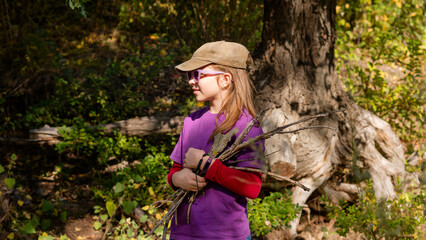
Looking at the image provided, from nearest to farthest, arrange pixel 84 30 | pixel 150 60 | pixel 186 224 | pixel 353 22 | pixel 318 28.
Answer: pixel 186 224, pixel 318 28, pixel 150 60, pixel 353 22, pixel 84 30

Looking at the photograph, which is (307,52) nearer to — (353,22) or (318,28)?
(318,28)

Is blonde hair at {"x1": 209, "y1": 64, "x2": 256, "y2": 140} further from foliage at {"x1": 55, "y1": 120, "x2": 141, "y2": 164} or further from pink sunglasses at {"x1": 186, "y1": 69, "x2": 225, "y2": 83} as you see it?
foliage at {"x1": 55, "y1": 120, "x2": 141, "y2": 164}

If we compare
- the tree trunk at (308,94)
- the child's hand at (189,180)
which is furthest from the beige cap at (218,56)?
the tree trunk at (308,94)

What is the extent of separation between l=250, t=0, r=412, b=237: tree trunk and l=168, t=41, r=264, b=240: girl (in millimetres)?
1517

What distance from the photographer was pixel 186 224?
1.95 m

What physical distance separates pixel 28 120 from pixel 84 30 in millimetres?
3495

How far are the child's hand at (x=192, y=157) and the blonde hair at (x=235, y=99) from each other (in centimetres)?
13

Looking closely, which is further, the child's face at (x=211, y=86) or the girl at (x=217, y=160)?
the child's face at (x=211, y=86)

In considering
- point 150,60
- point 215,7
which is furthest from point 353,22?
point 150,60

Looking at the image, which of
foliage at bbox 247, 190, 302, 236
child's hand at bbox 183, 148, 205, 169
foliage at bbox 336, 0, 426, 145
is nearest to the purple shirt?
child's hand at bbox 183, 148, 205, 169

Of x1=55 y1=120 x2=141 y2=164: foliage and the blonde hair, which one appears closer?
the blonde hair

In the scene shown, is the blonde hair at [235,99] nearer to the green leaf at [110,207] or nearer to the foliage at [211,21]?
the green leaf at [110,207]

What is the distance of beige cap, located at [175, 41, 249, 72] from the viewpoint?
1.96 m

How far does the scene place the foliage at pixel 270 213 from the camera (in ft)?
10.7
